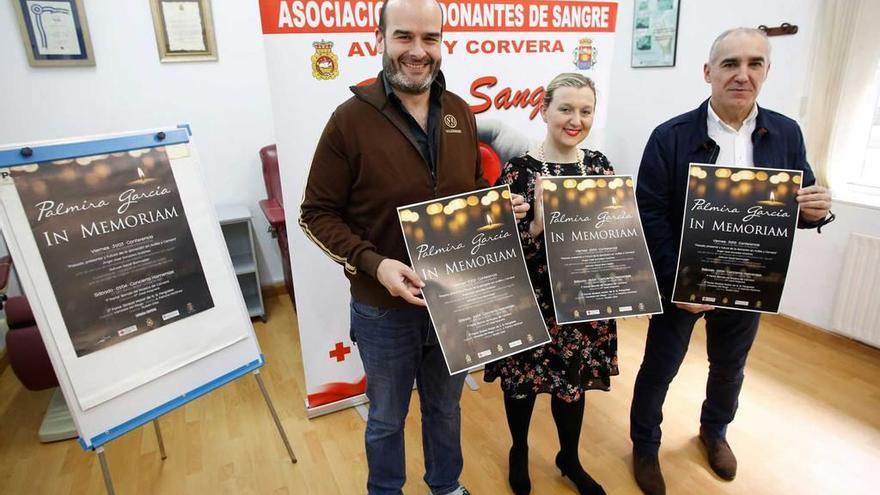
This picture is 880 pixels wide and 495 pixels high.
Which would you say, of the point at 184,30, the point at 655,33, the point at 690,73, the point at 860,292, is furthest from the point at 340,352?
the point at 655,33

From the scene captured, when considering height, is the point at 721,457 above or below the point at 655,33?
below

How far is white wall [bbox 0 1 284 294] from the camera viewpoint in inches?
113

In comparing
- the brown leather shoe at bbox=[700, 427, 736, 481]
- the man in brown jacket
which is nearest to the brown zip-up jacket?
the man in brown jacket

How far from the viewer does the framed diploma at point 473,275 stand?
1271mm

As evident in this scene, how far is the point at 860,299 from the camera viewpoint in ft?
8.96

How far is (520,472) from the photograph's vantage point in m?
1.87

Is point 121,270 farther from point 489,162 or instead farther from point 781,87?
point 781,87

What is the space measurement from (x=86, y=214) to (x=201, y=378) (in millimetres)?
628

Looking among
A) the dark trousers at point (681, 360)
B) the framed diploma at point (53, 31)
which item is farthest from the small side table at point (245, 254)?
the dark trousers at point (681, 360)

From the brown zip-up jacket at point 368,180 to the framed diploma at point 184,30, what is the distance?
2308 millimetres

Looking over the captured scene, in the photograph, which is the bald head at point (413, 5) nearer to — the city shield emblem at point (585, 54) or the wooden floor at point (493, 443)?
the city shield emblem at point (585, 54)

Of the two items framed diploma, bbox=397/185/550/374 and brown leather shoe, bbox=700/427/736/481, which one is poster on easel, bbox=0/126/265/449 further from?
brown leather shoe, bbox=700/427/736/481

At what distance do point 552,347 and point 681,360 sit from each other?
54 cm

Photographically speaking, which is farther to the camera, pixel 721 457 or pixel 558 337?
pixel 721 457
